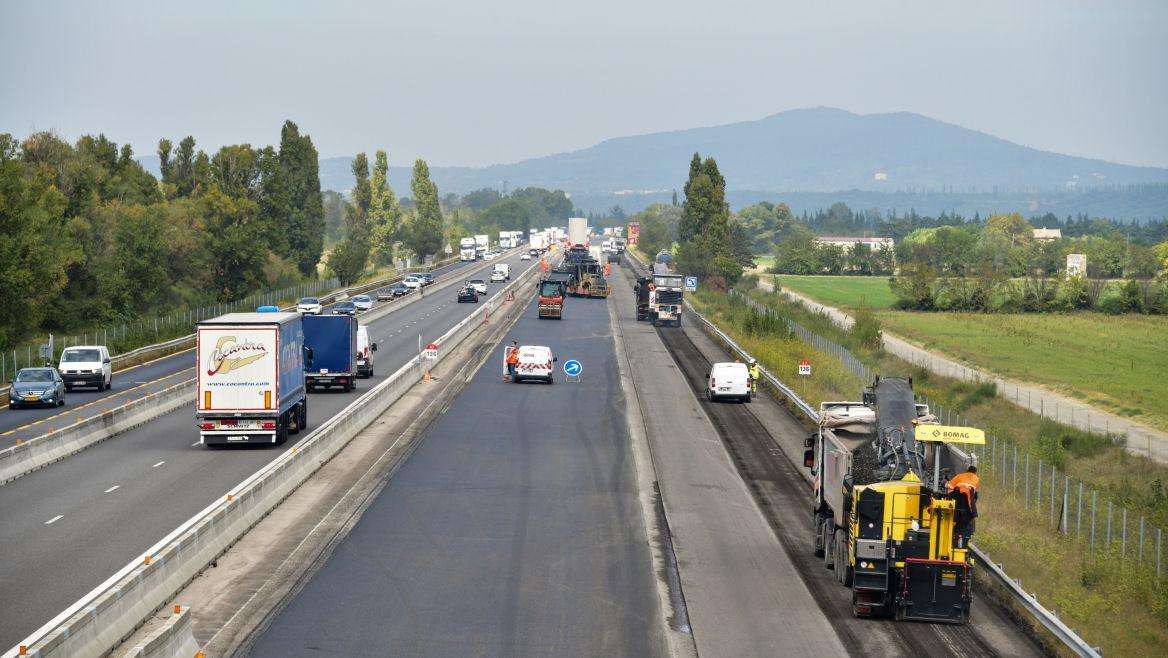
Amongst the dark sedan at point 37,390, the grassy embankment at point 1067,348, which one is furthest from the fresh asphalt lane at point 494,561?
the grassy embankment at point 1067,348

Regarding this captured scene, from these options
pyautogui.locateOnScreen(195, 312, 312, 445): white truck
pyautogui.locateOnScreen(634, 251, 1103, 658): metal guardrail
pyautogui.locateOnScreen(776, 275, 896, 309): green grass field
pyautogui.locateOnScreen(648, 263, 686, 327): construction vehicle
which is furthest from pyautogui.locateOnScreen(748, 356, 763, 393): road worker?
pyautogui.locateOnScreen(776, 275, 896, 309): green grass field

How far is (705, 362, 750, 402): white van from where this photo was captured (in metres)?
55.1

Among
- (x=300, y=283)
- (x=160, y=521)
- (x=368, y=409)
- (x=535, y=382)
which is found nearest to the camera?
(x=160, y=521)

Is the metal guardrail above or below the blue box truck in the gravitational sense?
below

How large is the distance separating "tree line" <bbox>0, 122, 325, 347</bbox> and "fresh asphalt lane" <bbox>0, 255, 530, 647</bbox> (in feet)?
113

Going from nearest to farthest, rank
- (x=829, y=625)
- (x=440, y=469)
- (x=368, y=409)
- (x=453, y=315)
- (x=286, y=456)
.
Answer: (x=829, y=625) → (x=286, y=456) → (x=440, y=469) → (x=368, y=409) → (x=453, y=315)

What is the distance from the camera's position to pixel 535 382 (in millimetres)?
60812

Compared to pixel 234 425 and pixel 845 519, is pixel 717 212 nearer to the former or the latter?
pixel 234 425

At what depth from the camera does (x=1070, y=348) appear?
104 meters

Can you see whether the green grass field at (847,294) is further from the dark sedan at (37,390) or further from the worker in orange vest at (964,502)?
the worker in orange vest at (964,502)

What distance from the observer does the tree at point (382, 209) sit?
17588 centimetres

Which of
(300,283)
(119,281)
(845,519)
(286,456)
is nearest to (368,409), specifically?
(286,456)

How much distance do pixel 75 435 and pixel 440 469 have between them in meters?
11.2

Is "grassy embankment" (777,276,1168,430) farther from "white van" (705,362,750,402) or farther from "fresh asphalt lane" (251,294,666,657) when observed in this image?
"fresh asphalt lane" (251,294,666,657)
